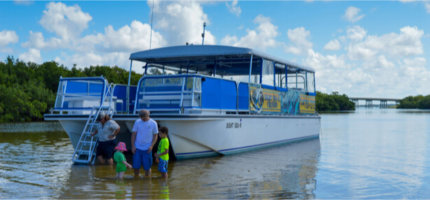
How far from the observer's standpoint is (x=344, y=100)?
13675cm

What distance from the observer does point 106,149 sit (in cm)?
1089

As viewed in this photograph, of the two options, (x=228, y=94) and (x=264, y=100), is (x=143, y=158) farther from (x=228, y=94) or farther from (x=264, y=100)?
(x=264, y=100)

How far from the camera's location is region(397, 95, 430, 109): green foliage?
6309 inches

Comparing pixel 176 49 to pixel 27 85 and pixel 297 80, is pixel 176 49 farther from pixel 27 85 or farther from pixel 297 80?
pixel 27 85

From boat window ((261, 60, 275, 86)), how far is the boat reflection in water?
150 inches

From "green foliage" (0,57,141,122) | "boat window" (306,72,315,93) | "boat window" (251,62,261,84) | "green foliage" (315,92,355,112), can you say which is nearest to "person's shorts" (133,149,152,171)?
"boat window" (251,62,261,84)

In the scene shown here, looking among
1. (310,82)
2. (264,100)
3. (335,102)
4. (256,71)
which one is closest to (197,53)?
(264,100)

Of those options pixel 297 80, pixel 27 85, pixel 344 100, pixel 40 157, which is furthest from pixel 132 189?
pixel 344 100

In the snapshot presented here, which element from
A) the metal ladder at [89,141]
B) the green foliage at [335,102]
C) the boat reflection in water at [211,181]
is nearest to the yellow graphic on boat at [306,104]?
the boat reflection in water at [211,181]

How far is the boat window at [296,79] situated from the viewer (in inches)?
770

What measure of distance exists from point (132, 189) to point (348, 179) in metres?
5.00

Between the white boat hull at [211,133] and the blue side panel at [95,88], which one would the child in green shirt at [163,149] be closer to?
the white boat hull at [211,133]

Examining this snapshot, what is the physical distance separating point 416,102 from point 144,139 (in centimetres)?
18137

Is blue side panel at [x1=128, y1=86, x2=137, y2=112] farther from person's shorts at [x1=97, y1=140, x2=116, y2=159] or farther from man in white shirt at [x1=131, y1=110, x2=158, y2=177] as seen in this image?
man in white shirt at [x1=131, y1=110, x2=158, y2=177]
